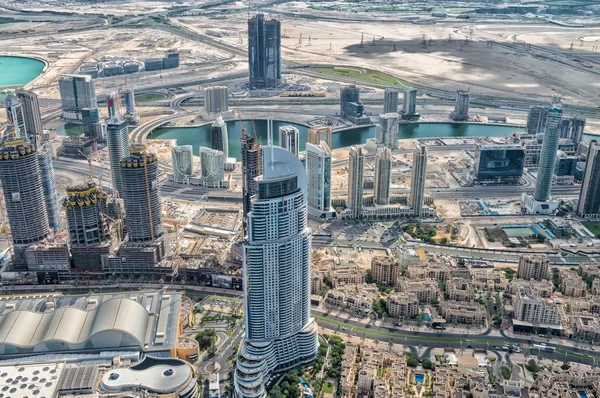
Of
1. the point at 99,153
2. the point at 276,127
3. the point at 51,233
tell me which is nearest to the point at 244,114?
the point at 276,127

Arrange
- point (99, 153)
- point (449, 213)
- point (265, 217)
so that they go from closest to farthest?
point (265, 217) → point (449, 213) → point (99, 153)

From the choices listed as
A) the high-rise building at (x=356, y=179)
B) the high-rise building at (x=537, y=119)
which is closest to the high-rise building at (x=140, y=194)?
the high-rise building at (x=356, y=179)

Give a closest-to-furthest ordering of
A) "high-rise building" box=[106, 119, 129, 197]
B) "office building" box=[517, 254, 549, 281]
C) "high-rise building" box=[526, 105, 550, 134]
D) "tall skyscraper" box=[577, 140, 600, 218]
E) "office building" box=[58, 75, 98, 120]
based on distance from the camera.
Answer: "office building" box=[517, 254, 549, 281], "tall skyscraper" box=[577, 140, 600, 218], "high-rise building" box=[106, 119, 129, 197], "high-rise building" box=[526, 105, 550, 134], "office building" box=[58, 75, 98, 120]

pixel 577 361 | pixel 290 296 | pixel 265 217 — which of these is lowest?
pixel 577 361

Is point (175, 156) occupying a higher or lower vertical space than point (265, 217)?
lower

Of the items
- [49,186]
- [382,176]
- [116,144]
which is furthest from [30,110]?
[382,176]

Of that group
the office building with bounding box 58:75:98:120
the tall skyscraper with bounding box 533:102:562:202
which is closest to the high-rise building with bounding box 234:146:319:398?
the tall skyscraper with bounding box 533:102:562:202

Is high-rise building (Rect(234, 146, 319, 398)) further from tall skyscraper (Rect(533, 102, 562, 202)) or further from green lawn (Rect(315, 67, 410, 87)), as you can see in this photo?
green lawn (Rect(315, 67, 410, 87))

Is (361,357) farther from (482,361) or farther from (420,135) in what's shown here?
(420,135)
